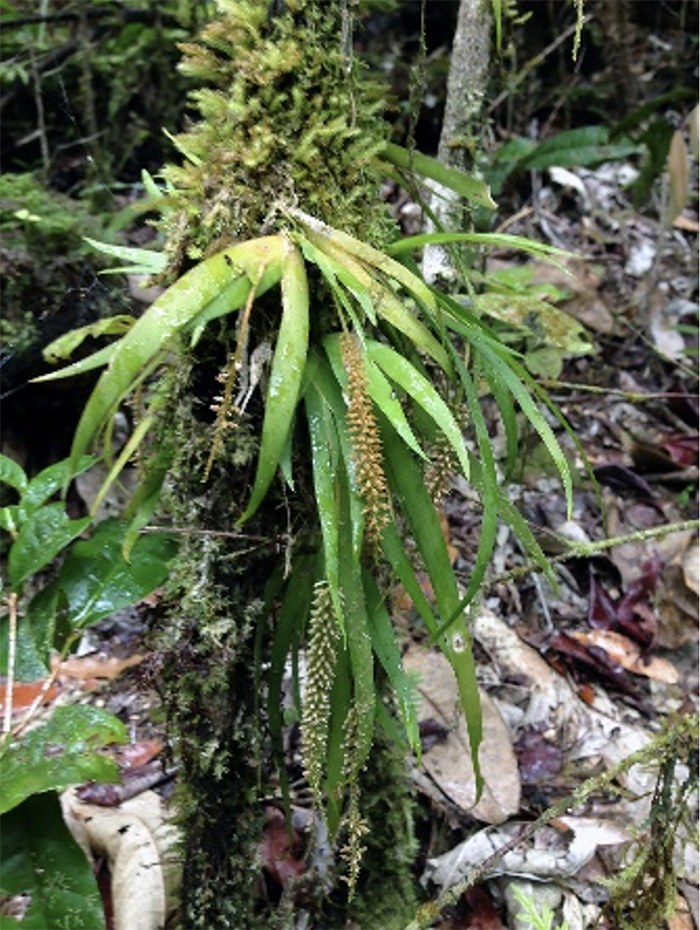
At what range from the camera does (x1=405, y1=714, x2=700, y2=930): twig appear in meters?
1.54

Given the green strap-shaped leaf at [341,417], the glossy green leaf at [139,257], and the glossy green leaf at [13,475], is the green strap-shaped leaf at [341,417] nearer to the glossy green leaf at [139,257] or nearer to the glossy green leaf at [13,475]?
the glossy green leaf at [139,257]

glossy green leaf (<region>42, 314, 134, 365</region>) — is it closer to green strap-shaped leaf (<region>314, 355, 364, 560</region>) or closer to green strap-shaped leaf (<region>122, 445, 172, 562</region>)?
green strap-shaped leaf (<region>122, 445, 172, 562</region>)

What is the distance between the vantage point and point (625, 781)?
237 cm

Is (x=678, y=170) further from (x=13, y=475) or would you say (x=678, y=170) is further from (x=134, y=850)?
(x=134, y=850)

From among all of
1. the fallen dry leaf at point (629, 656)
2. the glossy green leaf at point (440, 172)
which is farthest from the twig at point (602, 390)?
the glossy green leaf at point (440, 172)

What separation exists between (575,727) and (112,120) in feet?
10.3

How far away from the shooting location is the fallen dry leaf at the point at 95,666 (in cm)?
240

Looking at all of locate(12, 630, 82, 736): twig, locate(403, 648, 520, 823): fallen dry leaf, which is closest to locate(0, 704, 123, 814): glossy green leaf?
locate(12, 630, 82, 736): twig

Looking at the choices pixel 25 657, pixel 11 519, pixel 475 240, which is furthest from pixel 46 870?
pixel 475 240

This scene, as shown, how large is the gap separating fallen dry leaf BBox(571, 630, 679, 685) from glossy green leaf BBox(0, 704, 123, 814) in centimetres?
180

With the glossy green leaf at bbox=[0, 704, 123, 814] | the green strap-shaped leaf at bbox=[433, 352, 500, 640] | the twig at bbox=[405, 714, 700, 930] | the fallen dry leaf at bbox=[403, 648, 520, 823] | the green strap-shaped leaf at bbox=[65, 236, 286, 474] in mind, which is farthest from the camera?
the fallen dry leaf at bbox=[403, 648, 520, 823]

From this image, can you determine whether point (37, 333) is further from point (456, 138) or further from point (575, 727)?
point (575, 727)

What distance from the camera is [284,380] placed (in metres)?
1.16

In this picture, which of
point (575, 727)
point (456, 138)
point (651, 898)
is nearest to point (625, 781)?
point (575, 727)
